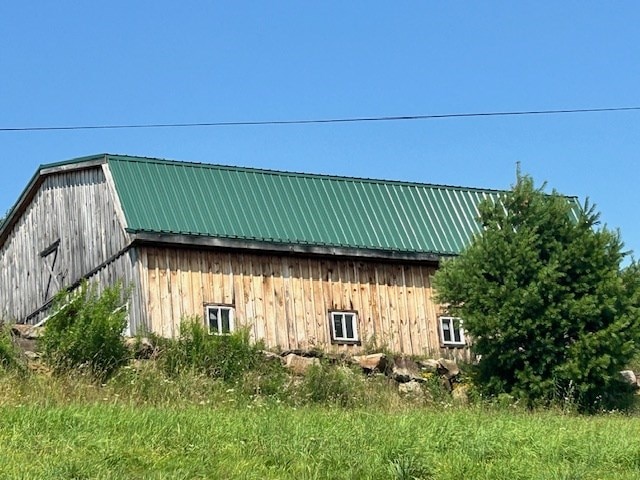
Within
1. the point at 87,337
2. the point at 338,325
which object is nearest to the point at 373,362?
the point at 338,325

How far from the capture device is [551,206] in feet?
75.5

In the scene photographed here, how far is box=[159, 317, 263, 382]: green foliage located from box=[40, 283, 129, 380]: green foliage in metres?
0.94

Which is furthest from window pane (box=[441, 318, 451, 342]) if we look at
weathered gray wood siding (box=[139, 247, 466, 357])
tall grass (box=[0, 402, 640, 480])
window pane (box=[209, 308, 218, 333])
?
tall grass (box=[0, 402, 640, 480])

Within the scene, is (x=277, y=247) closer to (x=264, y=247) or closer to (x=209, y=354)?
(x=264, y=247)

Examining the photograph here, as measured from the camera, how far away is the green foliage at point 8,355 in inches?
710

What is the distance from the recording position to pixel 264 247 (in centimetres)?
2556

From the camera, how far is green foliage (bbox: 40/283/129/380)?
734 inches

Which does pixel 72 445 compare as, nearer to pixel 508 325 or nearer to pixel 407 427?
pixel 407 427

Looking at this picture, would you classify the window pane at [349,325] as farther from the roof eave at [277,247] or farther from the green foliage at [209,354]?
the green foliage at [209,354]

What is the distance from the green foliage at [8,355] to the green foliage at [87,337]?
18.3 inches

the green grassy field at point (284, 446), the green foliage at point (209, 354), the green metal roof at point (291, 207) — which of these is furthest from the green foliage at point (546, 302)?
the green grassy field at point (284, 446)

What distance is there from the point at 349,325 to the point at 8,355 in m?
9.68

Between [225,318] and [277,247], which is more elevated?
[277,247]

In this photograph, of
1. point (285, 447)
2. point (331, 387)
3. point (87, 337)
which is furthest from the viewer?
point (331, 387)
